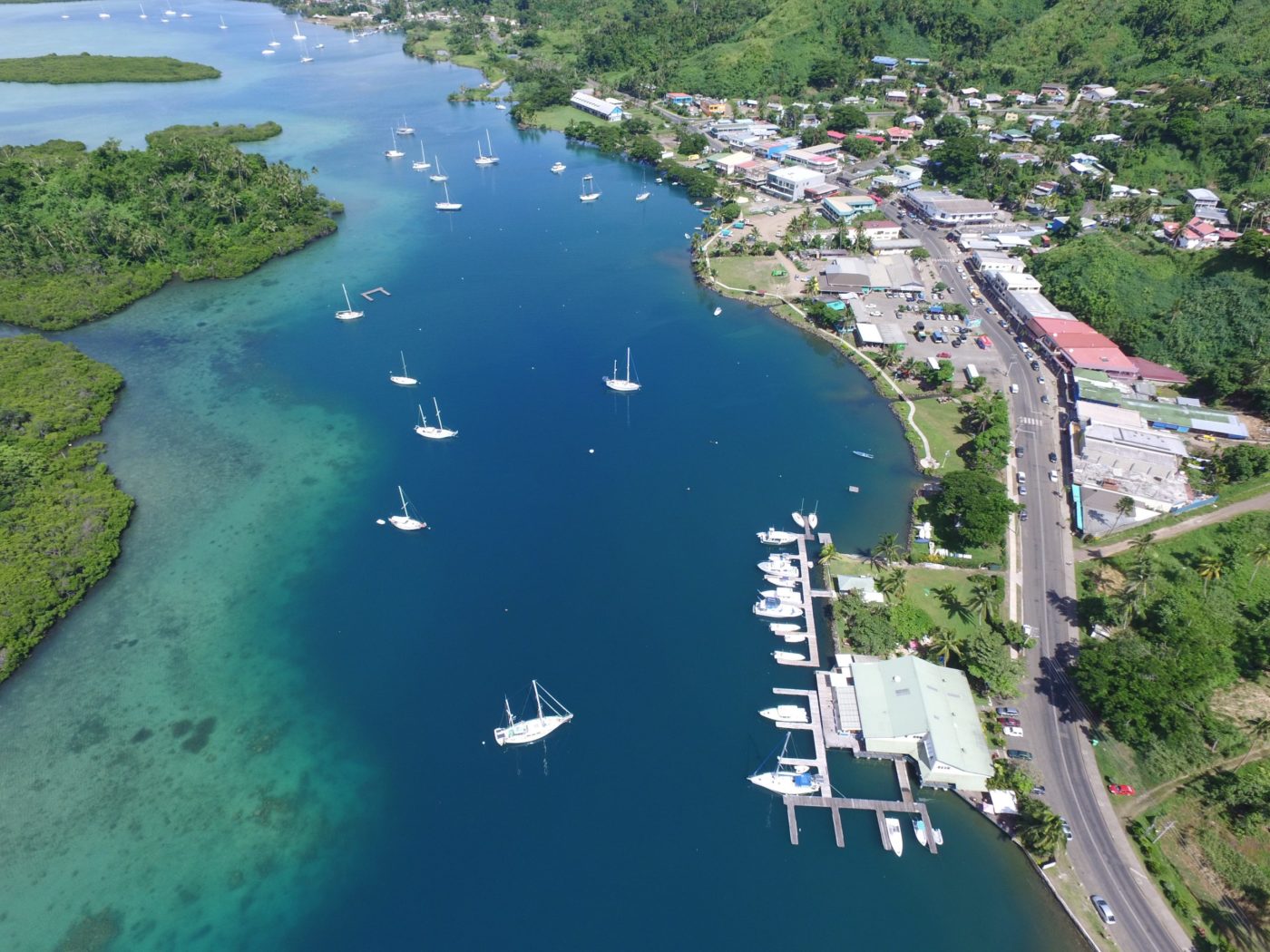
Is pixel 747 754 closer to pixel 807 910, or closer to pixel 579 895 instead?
pixel 807 910

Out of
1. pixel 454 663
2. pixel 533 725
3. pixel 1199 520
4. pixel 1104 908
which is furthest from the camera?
pixel 1199 520

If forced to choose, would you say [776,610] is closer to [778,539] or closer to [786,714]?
[778,539]

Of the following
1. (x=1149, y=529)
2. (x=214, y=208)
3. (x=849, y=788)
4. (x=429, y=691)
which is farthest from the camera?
(x=214, y=208)

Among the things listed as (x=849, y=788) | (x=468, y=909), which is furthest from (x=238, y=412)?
(x=849, y=788)

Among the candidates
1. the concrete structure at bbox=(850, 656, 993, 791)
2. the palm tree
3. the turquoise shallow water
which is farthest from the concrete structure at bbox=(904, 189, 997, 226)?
the concrete structure at bbox=(850, 656, 993, 791)

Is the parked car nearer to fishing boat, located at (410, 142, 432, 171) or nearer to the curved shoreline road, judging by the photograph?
the curved shoreline road

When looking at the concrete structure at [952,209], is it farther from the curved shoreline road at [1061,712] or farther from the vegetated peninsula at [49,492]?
the vegetated peninsula at [49,492]

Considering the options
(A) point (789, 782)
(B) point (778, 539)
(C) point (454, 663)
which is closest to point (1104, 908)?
(A) point (789, 782)
